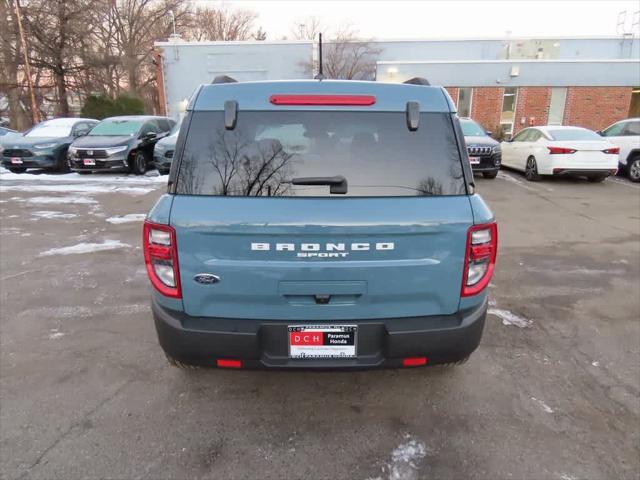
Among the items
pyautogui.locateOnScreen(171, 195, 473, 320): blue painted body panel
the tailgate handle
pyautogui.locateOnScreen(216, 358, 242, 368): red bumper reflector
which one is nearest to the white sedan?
pyautogui.locateOnScreen(171, 195, 473, 320): blue painted body panel

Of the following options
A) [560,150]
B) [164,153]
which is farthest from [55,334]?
[560,150]

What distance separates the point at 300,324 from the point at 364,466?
2.76 feet

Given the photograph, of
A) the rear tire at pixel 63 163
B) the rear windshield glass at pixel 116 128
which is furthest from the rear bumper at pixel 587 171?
the rear tire at pixel 63 163

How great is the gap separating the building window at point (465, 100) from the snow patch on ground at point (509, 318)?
67.9 ft

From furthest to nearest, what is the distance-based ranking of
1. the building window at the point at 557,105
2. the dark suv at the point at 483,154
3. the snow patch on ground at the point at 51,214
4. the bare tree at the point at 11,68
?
the bare tree at the point at 11,68 → the building window at the point at 557,105 → the dark suv at the point at 483,154 → the snow patch on ground at the point at 51,214

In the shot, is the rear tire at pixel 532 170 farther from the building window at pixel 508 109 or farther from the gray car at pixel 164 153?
the building window at pixel 508 109

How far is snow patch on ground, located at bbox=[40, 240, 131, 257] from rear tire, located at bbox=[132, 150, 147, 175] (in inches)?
254

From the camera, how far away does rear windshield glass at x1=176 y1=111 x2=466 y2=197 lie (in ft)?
7.29

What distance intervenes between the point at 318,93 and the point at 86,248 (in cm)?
490

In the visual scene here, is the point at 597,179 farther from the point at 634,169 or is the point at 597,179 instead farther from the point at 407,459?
the point at 407,459

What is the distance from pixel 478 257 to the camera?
7.50 ft

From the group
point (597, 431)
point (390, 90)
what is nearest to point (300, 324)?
point (390, 90)

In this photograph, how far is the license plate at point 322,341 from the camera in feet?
7.38

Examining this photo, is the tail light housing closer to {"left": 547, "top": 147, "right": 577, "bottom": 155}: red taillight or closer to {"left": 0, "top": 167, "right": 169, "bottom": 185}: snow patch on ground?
{"left": 547, "top": 147, "right": 577, "bottom": 155}: red taillight
